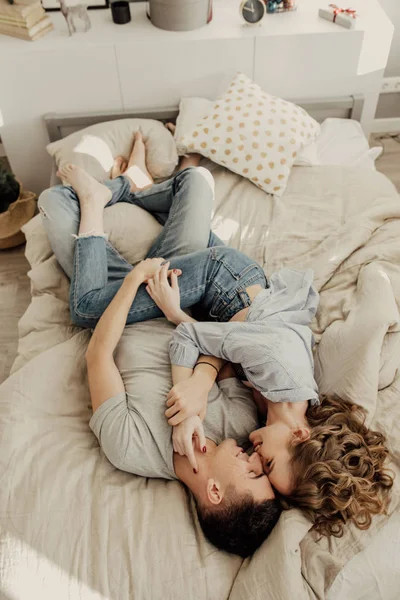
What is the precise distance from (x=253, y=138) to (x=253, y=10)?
1.92ft

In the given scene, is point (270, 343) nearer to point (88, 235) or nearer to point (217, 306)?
point (217, 306)

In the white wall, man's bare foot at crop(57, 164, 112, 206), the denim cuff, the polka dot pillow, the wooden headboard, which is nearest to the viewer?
the denim cuff

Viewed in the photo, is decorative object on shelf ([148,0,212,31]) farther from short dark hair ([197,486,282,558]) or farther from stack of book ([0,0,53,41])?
short dark hair ([197,486,282,558])

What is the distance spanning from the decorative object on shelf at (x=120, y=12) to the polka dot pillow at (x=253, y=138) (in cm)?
59

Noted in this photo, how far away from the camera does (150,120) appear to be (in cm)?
205

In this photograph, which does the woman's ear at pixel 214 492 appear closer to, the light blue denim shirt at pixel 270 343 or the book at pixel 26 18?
the light blue denim shirt at pixel 270 343

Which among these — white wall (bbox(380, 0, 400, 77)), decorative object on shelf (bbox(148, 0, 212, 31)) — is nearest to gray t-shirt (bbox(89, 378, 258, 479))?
decorative object on shelf (bbox(148, 0, 212, 31))

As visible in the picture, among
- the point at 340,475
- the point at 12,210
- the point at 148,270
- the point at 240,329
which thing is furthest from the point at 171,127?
the point at 340,475

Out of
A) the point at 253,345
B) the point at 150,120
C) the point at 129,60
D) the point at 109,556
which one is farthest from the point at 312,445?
the point at 129,60

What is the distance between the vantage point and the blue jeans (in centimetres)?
143

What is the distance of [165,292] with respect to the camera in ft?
4.52

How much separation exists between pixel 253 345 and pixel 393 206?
2.69 feet

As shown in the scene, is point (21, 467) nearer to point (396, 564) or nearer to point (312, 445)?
point (312, 445)

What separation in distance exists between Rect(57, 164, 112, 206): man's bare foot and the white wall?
69.4 inches
